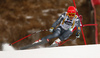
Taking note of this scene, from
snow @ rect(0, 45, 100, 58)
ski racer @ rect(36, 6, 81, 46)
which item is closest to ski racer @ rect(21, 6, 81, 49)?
ski racer @ rect(36, 6, 81, 46)

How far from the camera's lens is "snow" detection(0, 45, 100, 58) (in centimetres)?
56

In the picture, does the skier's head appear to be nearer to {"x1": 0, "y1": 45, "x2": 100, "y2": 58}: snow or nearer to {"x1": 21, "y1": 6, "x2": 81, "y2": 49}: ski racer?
{"x1": 21, "y1": 6, "x2": 81, "y2": 49}: ski racer

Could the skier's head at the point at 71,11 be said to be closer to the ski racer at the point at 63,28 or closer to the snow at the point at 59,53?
the ski racer at the point at 63,28

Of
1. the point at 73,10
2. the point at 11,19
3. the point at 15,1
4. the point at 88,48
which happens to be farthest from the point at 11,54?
the point at 15,1

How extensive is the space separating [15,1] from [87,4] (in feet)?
3.04

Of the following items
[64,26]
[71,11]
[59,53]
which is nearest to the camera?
[59,53]

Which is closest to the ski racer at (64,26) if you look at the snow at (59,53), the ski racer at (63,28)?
the ski racer at (63,28)

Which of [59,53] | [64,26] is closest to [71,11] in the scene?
[64,26]

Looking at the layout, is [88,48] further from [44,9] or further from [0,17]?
[0,17]

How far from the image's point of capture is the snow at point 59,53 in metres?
0.56

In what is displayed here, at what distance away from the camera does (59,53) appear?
1.89ft

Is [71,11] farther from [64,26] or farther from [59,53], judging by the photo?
[59,53]

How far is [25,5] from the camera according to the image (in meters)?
1.53

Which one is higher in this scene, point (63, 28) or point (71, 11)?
point (71, 11)
